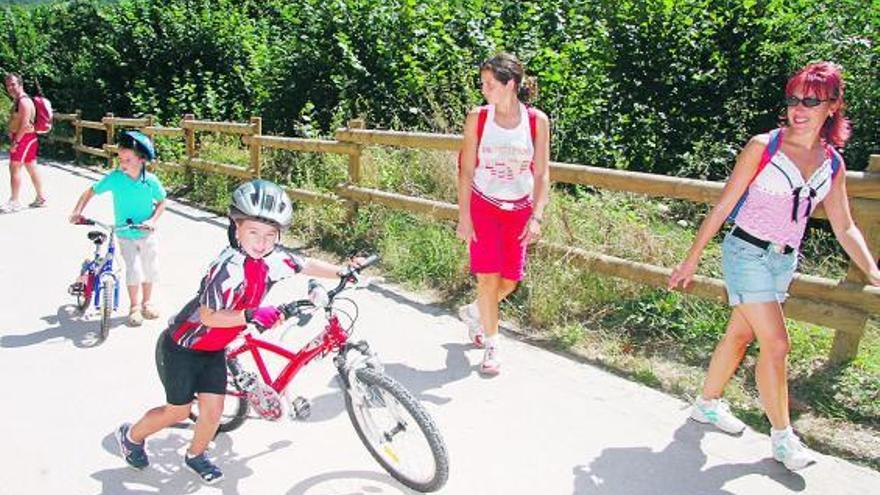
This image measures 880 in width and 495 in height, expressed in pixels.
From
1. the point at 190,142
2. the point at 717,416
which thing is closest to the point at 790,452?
the point at 717,416

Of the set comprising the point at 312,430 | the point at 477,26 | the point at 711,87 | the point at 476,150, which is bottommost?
the point at 312,430

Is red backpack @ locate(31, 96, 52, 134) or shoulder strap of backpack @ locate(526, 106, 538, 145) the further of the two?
red backpack @ locate(31, 96, 52, 134)

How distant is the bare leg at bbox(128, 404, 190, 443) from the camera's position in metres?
3.50

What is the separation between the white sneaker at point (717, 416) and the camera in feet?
13.0

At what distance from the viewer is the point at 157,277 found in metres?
5.89

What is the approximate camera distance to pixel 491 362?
4.79 meters

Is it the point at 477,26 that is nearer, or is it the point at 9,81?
the point at 9,81

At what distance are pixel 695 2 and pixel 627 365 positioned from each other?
18.6 feet

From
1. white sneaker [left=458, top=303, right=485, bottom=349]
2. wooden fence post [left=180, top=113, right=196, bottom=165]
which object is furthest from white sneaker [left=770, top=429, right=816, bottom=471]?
wooden fence post [left=180, top=113, right=196, bottom=165]

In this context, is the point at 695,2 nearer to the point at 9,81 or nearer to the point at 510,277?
the point at 510,277

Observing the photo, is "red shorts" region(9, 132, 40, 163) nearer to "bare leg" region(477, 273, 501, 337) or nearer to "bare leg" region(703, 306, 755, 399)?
"bare leg" region(477, 273, 501, 337)

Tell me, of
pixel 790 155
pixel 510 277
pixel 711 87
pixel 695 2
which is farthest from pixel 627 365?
pixel 695 2

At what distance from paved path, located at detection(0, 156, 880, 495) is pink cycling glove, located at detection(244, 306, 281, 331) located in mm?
674

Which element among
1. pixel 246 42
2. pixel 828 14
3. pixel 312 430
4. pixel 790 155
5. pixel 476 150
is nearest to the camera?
pixel 790 155
